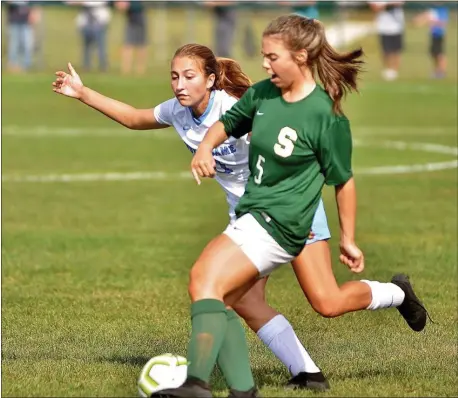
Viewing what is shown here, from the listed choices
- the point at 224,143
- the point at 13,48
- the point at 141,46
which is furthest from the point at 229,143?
the point at 13,48

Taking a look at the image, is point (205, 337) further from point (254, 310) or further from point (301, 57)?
point (301, 57)

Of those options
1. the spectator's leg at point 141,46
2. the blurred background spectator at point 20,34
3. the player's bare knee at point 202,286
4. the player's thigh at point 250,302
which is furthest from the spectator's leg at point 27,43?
the player's bare knee at point 202,286

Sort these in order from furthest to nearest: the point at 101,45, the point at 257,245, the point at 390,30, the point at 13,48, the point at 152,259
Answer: the point at 101,45
the point at 13,48
the point at 390,30
the point at 152,259
the point at 257,245

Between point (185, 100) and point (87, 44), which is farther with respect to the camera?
point (87, 44)

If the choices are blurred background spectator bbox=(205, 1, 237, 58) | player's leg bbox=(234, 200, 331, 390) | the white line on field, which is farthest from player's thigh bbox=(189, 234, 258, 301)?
Result: blurred background spectator bbox=(205, 1, 237, 58)

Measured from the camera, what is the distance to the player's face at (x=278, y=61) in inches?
256

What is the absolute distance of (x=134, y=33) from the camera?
119 feet

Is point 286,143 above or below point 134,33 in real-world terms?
above

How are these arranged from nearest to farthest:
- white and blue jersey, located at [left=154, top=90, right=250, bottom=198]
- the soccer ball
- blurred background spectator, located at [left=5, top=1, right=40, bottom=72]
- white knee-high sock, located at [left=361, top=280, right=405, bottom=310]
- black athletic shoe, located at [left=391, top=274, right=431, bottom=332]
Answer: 1. the soccer ball
2. white and blue jersey, located at [left=154, top=90, right=250, bottom=198]
3. white knee-high sock, located at [left=361, top=280, right=405, bottom=310]
4. black athletic shoe, located at [left=391, top=274, right=431, bottom=332]
5. blurred background spectator, located at [left=5, top=1, right=40, bottom=72]

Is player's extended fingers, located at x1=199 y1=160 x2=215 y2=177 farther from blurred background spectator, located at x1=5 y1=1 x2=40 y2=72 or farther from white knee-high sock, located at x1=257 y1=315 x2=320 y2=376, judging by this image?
blurred background spectator, located at x1=5 y1=1 x2=40 y2=72

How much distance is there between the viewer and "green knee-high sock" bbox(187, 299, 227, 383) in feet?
20.9

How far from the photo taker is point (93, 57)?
42.3 metres

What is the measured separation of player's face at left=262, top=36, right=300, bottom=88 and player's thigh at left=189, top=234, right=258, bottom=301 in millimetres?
878

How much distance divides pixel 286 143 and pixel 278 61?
0.41 metres
